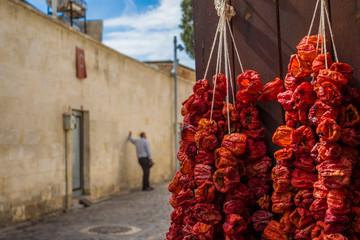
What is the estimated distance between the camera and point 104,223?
26.1 ft

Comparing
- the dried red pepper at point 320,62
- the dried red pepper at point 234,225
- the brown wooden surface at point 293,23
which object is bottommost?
the dried red pepper at point 234,225

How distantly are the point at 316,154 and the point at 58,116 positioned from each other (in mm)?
8534

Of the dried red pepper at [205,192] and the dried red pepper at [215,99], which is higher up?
the dried red pepper at [215,99]

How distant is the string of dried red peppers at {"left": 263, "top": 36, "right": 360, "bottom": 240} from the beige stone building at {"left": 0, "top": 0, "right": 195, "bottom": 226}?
23.1 feet

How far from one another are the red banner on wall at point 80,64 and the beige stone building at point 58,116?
0.38 ft

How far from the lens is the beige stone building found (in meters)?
7.79

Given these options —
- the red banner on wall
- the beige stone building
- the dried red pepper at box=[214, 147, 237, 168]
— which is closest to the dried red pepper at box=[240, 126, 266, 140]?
the dried red pepper at box=[214, 147, 237, 168]

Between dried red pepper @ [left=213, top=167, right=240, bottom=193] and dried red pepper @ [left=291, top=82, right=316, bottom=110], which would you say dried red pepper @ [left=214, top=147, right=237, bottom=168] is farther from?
dried red pepper @ [left=291, top=82, right=316, bottom=110]

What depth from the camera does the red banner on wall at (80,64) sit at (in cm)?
1009

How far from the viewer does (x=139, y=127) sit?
44.4ft

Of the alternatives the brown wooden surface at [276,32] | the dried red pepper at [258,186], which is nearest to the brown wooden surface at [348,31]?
the brown wooden surface at [276,32]

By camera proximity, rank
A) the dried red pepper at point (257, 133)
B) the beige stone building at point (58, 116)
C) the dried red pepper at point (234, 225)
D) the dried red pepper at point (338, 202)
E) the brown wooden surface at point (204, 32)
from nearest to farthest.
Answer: the dried red pepper at point (338, 202) < the dried red pepper at point (234, 225) < the dried red pepper at point (257, 133) < the brown wooden surface at point (204, 32) < the beige stone building at point (58, 116)

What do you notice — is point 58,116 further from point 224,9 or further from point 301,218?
point 301,218

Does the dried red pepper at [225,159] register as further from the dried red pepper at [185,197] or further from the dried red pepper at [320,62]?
the dried red pepper at [320,62]
